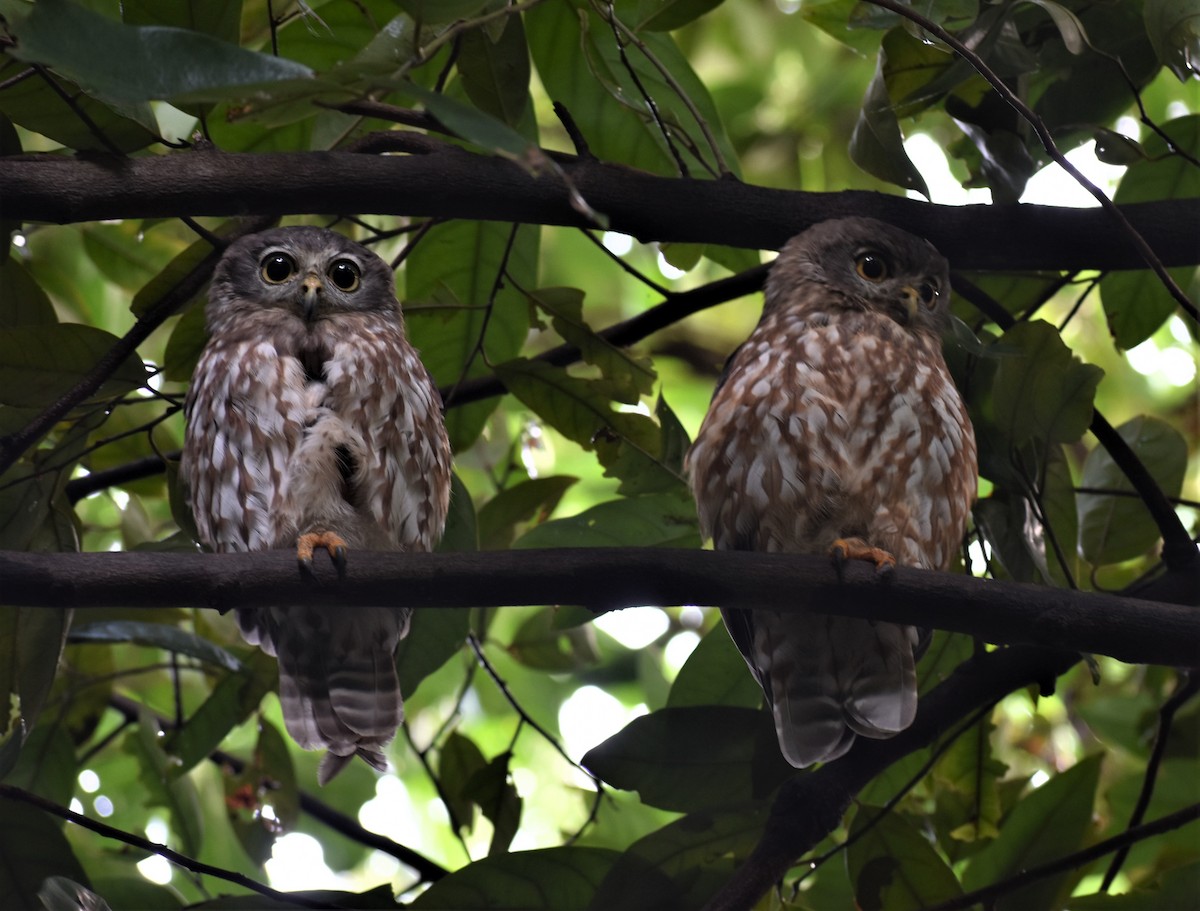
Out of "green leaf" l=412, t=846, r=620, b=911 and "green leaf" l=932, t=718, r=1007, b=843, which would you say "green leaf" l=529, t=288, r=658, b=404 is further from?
"green leaf" l=932, t=718, r=1007, b=843

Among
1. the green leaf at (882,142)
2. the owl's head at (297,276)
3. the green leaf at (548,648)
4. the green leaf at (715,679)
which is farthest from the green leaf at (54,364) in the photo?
the green leaf at (882,142)

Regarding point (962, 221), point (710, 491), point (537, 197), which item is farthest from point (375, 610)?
point (962, 221)

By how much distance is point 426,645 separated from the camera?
10.9 ft

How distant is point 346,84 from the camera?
78.1 inches

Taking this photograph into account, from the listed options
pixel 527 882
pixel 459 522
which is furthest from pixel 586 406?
pixel 527 882

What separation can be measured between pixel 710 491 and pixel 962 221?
837 mm

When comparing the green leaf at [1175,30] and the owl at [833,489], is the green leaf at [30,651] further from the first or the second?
the green leaf at [1175,30]

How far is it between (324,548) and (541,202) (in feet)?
2.68

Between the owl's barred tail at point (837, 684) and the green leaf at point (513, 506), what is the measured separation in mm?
737

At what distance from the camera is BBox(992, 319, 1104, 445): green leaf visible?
9.34 ft

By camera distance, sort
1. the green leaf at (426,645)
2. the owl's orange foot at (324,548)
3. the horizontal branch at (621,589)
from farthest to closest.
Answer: the green leaf at (426,645)
the owl's orange foot at (324,548)
the horizontal branch at (621,589)

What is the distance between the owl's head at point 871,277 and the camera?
3.44 meters

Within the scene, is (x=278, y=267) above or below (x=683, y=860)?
above

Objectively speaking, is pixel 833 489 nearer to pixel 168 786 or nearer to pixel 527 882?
pixel 527 882
